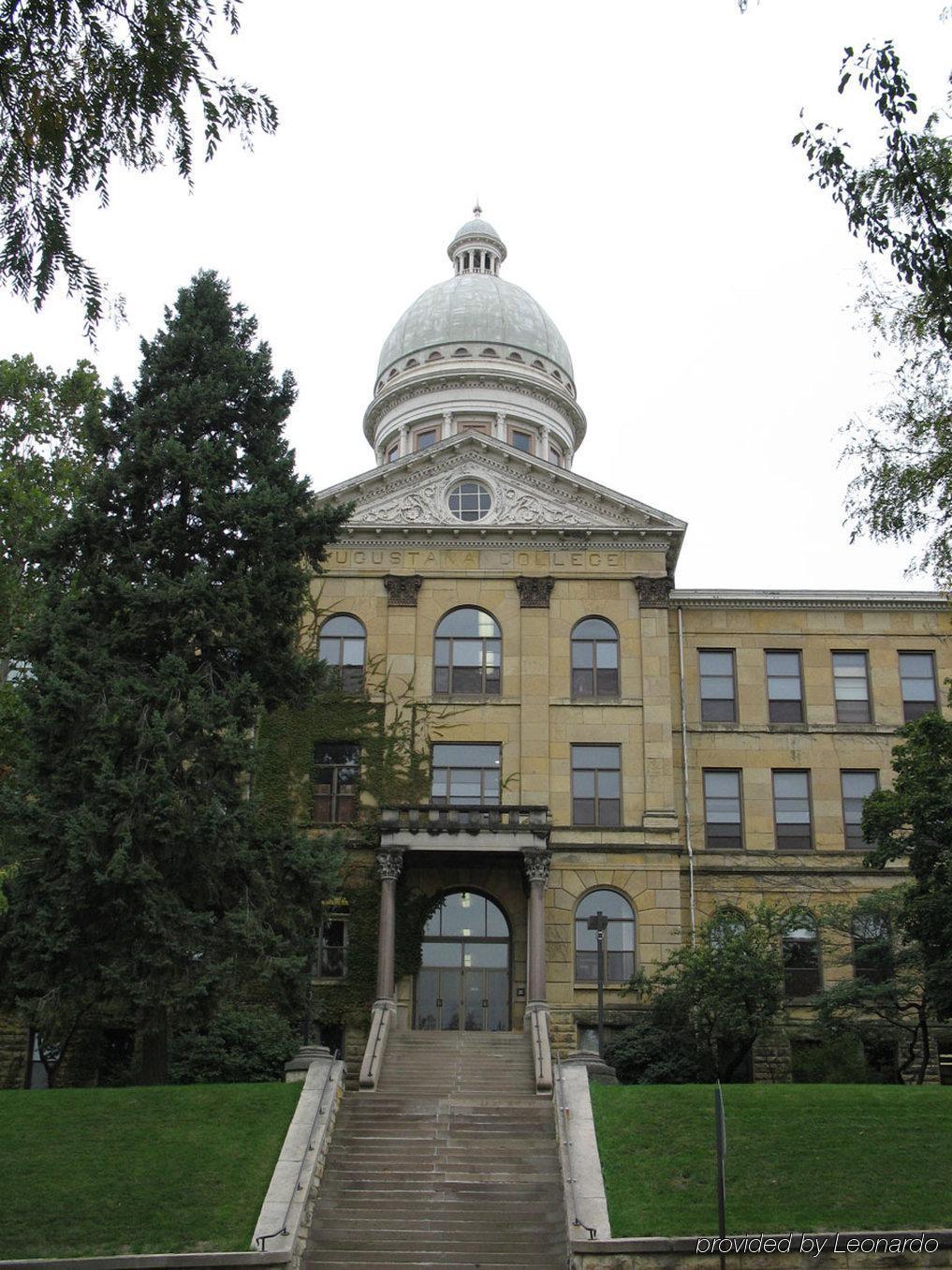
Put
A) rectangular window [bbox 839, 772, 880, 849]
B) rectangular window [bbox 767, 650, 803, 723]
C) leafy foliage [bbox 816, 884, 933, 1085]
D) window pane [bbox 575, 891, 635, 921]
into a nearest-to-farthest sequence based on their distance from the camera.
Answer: leafy foliage [bbox 816, 884, 933, 1085] < window pane [bbox 575, 891, 635, 921] < rectangular window [bbox 839, 772, 880, 849] < rectangular window [bbox 767, 650, 803, 723]

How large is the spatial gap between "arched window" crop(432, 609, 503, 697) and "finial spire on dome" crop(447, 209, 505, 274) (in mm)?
32952

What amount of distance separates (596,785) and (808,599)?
9.41 metres

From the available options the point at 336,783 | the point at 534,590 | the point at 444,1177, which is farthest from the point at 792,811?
the point at 444,1177

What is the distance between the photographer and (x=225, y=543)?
3100 centimetres

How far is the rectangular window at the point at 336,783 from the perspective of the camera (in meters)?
40.0

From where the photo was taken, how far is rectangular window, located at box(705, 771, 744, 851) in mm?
41188

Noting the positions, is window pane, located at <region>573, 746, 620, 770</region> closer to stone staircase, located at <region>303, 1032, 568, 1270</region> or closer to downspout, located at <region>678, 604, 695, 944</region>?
downspout, located at <region>678, 604, 695, 944</region>

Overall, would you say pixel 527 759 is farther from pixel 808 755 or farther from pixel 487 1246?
pixel 487 1246

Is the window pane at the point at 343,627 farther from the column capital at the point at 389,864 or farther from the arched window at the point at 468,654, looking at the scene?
the column capital at the point at 389,864

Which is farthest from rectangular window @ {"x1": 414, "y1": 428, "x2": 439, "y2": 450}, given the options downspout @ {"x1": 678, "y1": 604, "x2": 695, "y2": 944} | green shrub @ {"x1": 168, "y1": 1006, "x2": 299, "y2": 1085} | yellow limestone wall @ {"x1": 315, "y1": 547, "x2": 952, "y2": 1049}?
green shrub @ {"x1": 168, "y1": 1006, "x2": 299, "y2": 1085}

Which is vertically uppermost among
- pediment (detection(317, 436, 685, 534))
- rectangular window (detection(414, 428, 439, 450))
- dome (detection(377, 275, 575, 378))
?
dome (detection(377, 275, 575, 378))

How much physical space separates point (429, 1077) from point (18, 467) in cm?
1681

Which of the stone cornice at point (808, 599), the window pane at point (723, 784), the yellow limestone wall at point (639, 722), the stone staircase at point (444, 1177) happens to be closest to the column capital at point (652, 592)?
the yellow limestone wall at point (639, 722)

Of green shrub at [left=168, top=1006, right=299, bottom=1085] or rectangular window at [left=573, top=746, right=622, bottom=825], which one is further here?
rectangular window at [left=573, top=746, right=622, bottom=825]
